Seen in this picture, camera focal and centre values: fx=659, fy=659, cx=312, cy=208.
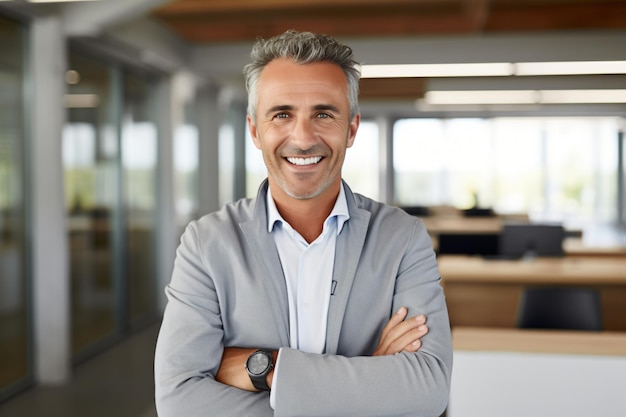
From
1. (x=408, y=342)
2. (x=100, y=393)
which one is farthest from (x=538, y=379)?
(x=100, y=393)

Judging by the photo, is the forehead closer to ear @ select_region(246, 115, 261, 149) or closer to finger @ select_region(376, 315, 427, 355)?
ear @ select_region(246, 115, 261, 149)

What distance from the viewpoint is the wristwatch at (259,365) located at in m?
1.61

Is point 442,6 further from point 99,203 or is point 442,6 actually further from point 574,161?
point 574,161

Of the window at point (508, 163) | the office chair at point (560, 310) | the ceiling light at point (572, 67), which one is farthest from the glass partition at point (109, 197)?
the window at point (508, 163)

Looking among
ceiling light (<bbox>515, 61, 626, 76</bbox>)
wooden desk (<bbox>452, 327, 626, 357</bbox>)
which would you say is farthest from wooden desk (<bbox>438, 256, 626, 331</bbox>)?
wooden desk (<bbox>452, 327, 626, 357</bbox>)

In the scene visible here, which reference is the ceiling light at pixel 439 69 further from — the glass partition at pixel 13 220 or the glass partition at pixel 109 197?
the glass partition at pixel 13 220

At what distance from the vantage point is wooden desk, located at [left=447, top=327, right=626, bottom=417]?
280 cm

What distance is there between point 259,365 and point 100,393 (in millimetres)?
4010

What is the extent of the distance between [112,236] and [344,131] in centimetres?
579

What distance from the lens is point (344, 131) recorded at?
64.8 inches

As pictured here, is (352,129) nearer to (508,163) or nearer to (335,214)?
(335,214)

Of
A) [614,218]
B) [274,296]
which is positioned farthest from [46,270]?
[614,218]

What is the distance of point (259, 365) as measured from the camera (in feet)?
5.33

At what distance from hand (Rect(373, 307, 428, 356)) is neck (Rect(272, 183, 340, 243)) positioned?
0.31 metres
